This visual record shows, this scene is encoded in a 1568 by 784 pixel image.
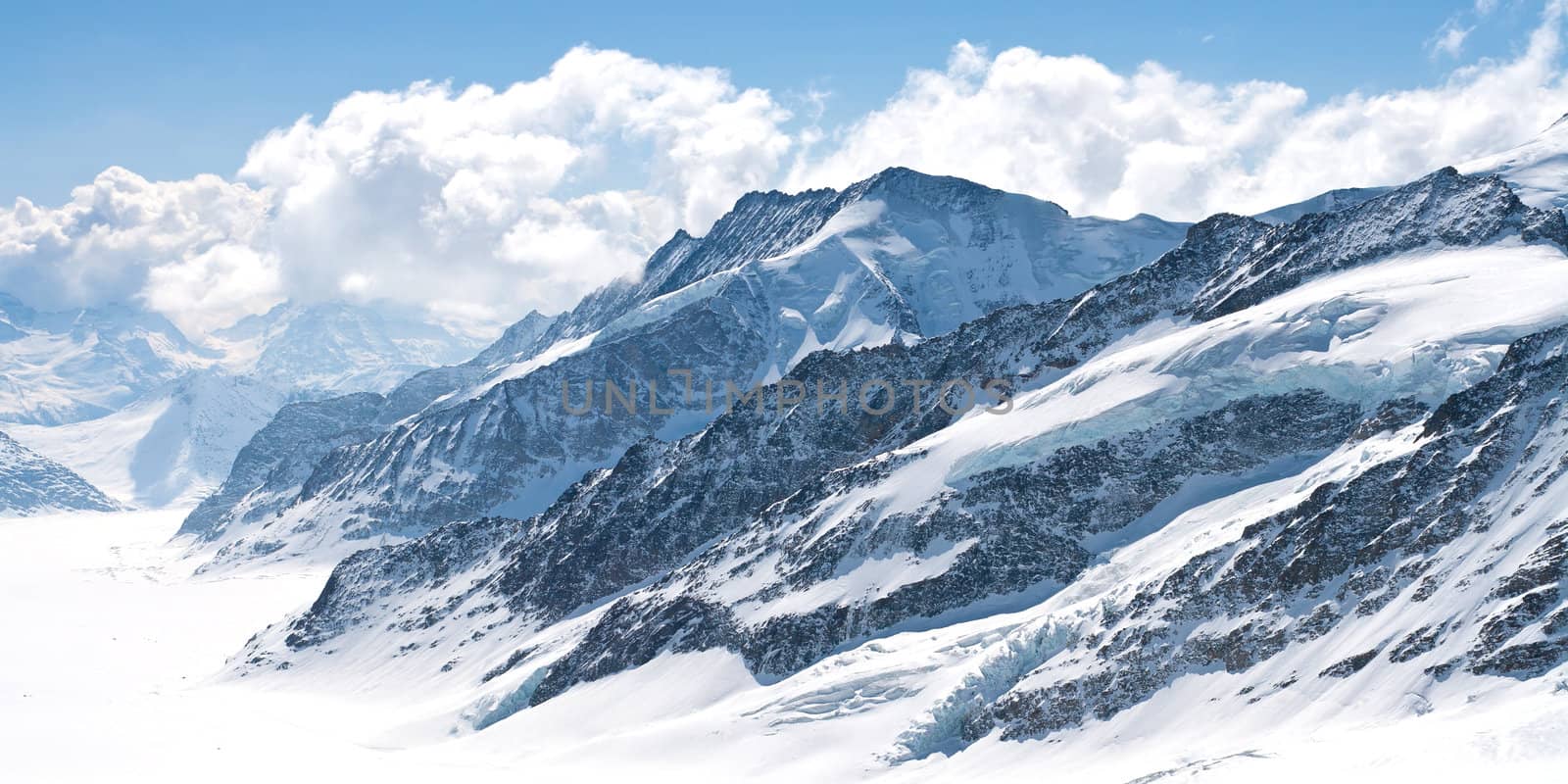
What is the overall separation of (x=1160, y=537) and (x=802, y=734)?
42.8 m

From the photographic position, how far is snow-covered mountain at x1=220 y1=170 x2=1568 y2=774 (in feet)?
326

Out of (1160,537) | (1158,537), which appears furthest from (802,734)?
(1160,537)

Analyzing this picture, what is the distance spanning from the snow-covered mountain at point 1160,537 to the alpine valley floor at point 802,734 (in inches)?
25.6

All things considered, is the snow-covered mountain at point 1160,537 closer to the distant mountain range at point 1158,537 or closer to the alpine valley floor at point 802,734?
the distant mountain range at point 1158,537

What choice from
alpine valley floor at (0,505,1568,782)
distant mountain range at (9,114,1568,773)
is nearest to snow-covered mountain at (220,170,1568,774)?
distant mountain range at (9,114,1568,773)

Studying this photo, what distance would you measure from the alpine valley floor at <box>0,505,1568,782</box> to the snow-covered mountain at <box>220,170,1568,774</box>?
25.6 inches

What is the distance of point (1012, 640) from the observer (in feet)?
402

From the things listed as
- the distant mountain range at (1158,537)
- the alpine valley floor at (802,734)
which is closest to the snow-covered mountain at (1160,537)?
the distant mountain range at (1158,537)

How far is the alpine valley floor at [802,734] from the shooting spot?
81.2m

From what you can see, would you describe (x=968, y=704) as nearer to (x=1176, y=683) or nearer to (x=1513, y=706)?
(x=1176, y=683)

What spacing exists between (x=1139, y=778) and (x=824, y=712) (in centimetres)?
4222

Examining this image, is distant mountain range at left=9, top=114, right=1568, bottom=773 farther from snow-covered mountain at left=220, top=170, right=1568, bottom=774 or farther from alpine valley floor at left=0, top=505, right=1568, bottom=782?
alpine valley floor at left=0, top=505, right=1568, bottom=782

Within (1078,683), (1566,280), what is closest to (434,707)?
(1078,683)

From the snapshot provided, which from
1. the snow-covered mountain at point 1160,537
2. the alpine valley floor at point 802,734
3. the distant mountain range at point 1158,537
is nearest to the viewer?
the alpine valley floor at point 802,734
